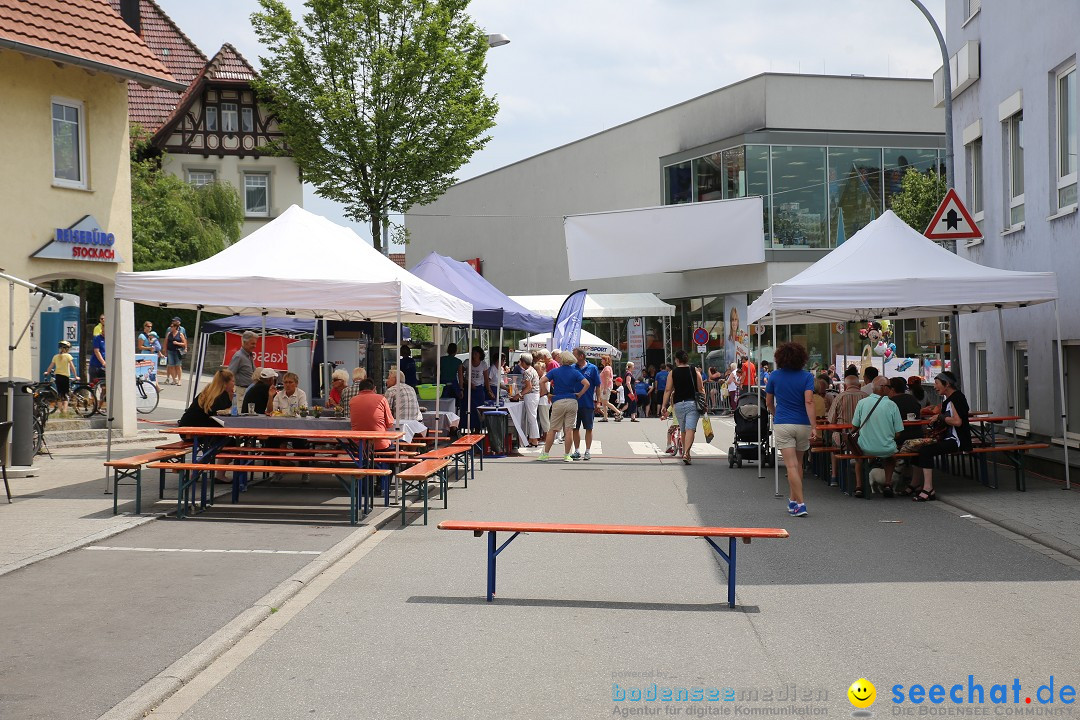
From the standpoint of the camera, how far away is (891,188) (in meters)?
38.9

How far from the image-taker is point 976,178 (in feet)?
66.2

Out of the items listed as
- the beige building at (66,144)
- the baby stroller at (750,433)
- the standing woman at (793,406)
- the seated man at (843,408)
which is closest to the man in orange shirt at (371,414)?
the standing woman at (793,406)

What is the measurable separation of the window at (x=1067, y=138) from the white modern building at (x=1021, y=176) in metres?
0.01

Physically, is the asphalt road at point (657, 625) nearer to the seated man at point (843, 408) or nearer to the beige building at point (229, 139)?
the seated man at point (843, 408)

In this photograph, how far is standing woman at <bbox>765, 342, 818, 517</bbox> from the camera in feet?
40.1

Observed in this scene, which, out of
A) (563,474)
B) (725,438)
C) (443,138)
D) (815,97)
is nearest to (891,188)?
(815,97)

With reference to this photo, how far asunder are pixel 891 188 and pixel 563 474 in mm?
25775

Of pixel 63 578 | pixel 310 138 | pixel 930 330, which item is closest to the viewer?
pixel 63 578

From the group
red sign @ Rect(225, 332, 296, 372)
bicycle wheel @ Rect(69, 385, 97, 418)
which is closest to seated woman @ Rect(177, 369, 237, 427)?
bicycle wheel @ Rect(69, 385, 97, 418)

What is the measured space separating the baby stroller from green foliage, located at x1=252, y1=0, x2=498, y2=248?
980cm

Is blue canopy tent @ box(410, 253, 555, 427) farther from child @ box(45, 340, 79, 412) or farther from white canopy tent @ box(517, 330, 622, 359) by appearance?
white canopy tent @ box(517, 330, 622, 359)

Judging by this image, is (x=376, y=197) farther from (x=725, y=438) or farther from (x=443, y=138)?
(x=725, y=438)

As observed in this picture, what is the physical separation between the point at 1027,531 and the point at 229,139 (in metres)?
40.7

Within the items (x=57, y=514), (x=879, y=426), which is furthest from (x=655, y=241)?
(x=57, y=514)
